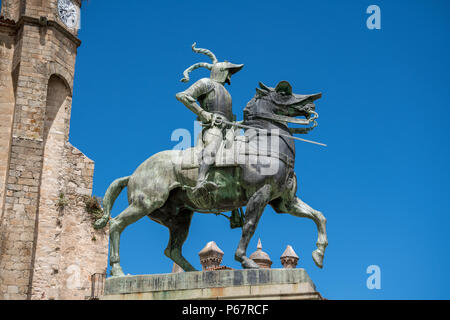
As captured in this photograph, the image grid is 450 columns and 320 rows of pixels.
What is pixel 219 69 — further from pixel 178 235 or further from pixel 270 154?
pixel 178 235

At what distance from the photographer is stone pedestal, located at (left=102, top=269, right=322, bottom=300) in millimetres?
10289

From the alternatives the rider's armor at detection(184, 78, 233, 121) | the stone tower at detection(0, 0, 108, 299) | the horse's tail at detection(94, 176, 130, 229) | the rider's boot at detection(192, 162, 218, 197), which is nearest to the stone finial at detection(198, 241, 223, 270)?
the stone tower at detection(0, 0, 108, 299)

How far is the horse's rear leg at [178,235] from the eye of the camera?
39.7ft

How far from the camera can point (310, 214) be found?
11578mm

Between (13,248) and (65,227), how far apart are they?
2394mm

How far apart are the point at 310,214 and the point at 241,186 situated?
1.19 metres

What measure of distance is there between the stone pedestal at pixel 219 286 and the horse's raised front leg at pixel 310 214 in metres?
0.84

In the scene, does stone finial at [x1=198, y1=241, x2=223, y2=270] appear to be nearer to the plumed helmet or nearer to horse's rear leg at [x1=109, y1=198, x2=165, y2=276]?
the plumed helmet

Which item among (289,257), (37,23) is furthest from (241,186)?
(289,257)

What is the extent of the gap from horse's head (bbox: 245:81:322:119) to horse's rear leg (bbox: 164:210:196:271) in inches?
82.2

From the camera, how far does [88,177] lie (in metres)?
28.1

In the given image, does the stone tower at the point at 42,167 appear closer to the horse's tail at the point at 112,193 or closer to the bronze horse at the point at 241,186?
the horse's tail at the point at 112,193
